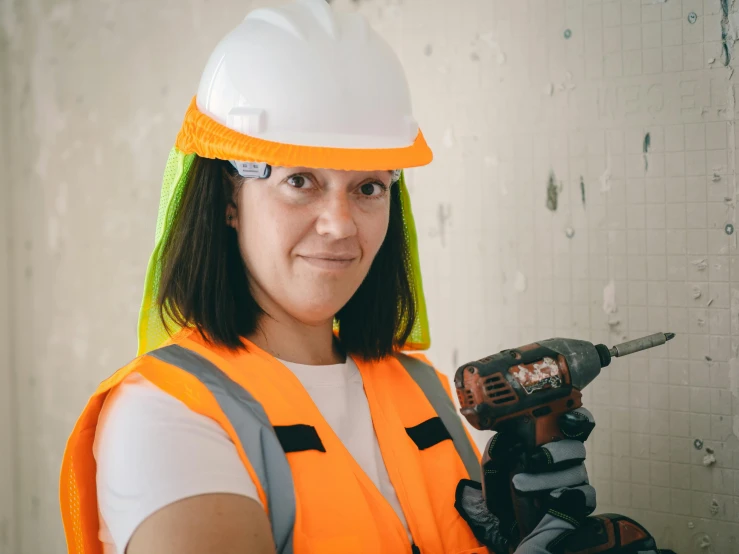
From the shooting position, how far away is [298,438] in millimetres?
1089

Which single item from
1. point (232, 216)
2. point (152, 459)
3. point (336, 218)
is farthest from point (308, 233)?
point (152, 459)

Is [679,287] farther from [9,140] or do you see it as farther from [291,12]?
[9,140]

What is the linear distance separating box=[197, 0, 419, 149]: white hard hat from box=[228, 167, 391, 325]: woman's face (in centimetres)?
7

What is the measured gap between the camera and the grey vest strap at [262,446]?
1024 millimetres

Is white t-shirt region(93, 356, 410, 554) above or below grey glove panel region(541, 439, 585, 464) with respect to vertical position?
above

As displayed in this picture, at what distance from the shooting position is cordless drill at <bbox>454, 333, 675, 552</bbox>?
1178 mm

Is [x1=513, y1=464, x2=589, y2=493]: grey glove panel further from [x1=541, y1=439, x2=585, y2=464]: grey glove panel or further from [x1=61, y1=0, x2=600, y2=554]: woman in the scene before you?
[x1=61, y1=0, x2=600, y2=554]: woman

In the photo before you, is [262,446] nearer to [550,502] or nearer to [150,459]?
[150,459]

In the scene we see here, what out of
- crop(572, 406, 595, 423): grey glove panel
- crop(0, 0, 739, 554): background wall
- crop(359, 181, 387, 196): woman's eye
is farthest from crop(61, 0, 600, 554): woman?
crop(0, 0, 739, 554): background wall

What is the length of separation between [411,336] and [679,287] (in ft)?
1.75

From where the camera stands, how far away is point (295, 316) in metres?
1.23

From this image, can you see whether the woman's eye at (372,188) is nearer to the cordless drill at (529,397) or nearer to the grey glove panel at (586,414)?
the cordless drill at (529,397)

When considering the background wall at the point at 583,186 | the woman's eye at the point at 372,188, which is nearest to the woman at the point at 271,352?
the woman's eye at the point at 372,188

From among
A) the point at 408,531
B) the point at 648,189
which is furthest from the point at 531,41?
the point at 408,531
